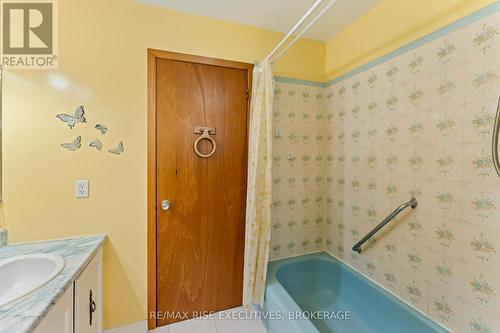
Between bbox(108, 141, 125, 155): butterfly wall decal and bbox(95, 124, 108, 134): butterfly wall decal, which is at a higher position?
bbox(95, 124, 108, 134): butterfly wall decal

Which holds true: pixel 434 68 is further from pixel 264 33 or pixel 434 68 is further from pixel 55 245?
pixel 55 245

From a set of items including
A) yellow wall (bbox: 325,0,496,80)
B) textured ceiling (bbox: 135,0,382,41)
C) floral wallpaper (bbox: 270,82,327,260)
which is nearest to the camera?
yellow wall (bbox: 325,0,496,80)

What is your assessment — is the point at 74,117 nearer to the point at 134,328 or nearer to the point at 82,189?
the point at 82,189

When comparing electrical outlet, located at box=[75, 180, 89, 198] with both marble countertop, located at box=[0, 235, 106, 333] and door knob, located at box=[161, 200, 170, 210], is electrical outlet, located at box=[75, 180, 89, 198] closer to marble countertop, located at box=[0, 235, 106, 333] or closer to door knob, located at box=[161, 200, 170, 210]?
marble countertop, located at box=[0, 235, 106, 333]

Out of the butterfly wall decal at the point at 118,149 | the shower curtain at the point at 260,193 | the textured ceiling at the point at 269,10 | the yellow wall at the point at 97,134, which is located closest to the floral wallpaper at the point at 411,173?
the shower curtain at the point at 260,193

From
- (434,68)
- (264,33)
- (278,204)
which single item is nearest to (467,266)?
(434,68)

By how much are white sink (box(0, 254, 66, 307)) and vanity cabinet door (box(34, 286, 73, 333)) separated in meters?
0.14

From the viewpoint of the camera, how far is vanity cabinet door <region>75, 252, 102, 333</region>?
3.45 feet

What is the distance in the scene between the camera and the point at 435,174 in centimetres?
119

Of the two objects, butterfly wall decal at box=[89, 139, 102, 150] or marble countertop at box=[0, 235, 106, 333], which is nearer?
marble countertop at box=[0, 235, 106, 333]

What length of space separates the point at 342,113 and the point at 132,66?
5.75 feet

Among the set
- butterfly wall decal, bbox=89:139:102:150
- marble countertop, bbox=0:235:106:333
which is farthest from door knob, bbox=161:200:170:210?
butterfly wall decal, bbox=89:139:102:150

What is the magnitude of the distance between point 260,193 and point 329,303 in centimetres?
117

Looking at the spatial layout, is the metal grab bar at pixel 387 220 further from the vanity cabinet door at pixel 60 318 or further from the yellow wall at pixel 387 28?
the vanity cabinet door at pixel 60 318
